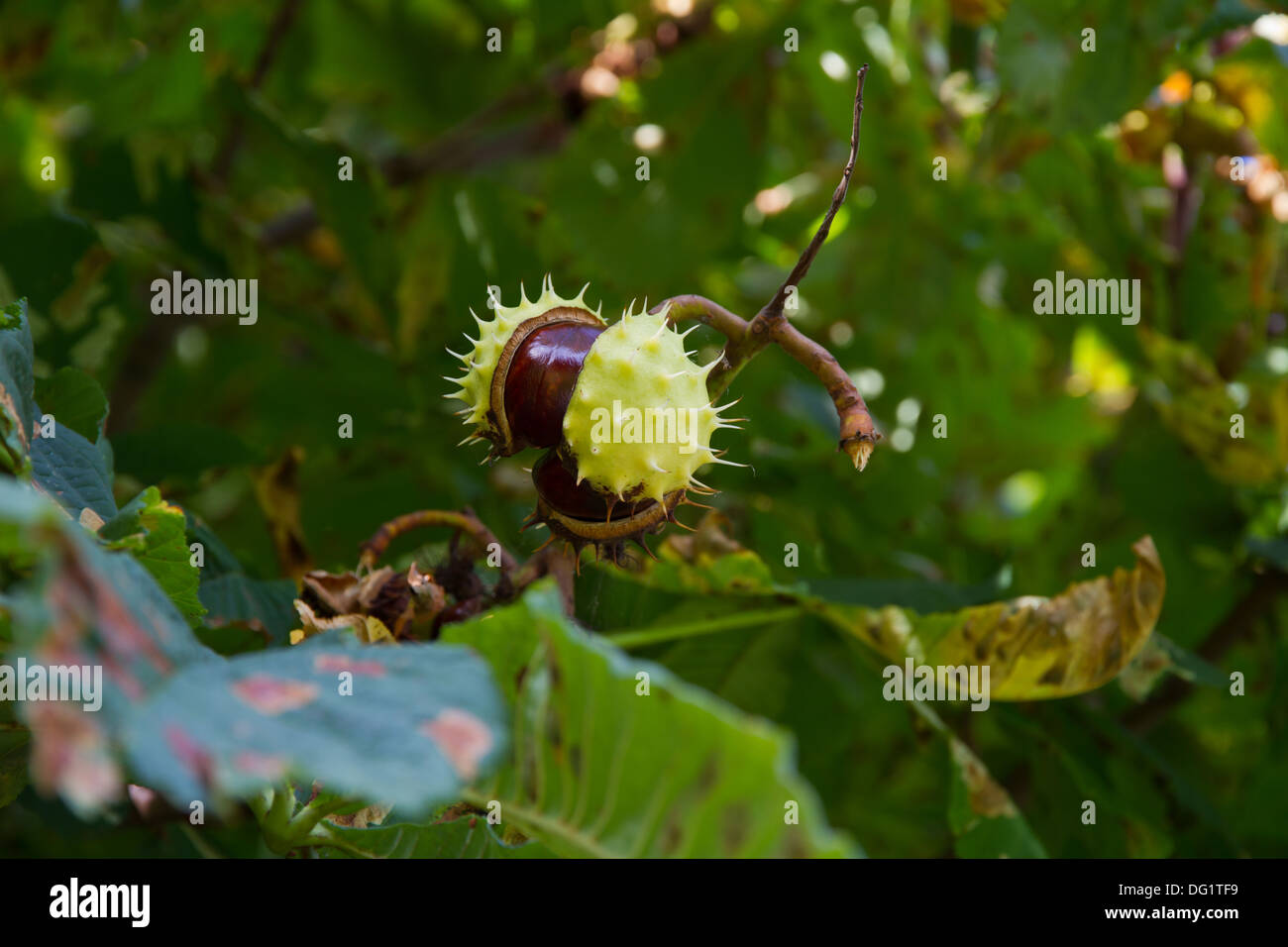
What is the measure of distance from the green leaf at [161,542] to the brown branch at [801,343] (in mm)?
357

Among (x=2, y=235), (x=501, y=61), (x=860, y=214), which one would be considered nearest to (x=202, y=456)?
(x=2, y=235)

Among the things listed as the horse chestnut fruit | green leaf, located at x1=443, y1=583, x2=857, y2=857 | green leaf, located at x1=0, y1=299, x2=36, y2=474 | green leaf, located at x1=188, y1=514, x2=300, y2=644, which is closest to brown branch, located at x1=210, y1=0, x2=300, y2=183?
green leaf, located at x1=188, y1=514, x2=300, y2=644

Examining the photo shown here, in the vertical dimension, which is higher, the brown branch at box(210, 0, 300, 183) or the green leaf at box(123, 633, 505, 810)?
the brown branch at box(210, 0, 300, 183)

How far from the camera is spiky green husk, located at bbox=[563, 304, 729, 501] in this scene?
2.59ft

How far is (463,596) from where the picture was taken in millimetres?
1024

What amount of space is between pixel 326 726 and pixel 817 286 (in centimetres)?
157

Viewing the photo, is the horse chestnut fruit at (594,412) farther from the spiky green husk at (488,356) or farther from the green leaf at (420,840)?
the green leaf at (420,840)

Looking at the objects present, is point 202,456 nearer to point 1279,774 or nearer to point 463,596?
point 463,596

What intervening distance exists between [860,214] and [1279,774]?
0.99 m

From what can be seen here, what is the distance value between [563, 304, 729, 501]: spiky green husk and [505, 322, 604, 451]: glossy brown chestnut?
0.08 feet

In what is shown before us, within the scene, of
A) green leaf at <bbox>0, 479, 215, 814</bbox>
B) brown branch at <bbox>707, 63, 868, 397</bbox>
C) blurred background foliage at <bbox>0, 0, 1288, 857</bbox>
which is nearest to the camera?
green leaf at <bbox>0, 479, 215, 814</bbox>

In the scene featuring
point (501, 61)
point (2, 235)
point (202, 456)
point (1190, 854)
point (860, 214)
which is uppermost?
point (501, 61)

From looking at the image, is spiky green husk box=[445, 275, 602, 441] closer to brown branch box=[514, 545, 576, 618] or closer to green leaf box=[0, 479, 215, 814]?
brown branch box=[514, 545, 576, 618]

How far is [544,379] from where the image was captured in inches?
33.0
